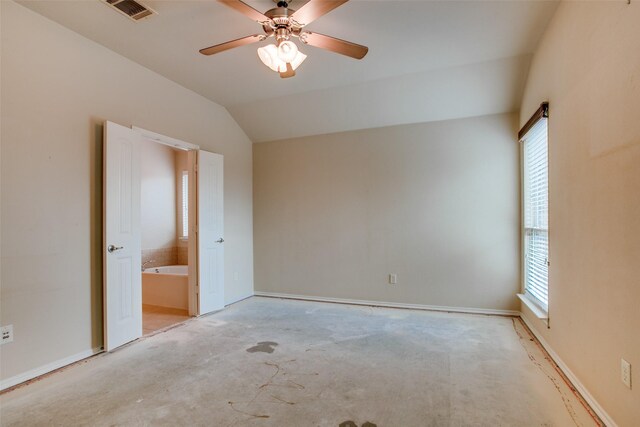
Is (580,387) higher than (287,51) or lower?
lower

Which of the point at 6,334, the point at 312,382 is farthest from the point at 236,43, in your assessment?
the point at 6,334

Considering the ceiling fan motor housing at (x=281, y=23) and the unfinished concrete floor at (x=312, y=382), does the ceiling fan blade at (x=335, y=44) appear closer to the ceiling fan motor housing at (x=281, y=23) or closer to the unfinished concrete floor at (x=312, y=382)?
the ceiling fan motor housing at (x=281, y=23)

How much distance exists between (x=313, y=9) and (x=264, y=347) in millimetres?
2796

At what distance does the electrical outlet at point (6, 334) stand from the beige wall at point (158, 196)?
134 inches

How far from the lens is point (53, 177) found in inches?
104

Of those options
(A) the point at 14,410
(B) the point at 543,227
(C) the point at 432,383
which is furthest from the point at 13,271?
(B) the point at 543,227

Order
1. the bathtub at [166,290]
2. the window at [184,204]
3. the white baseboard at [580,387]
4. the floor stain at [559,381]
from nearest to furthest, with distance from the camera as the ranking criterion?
the white baseboard at [580,387] → the floor stain at [559,381] → the bathtub at [166,290] → the window at [184,204]

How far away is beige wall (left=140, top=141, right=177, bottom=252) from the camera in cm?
572

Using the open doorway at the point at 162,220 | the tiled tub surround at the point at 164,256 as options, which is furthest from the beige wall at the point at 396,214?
the tiled tub surround at the point at 164,256

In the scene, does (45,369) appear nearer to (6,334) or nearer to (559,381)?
(6,334)

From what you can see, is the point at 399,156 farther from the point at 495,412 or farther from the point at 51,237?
the point at 51,237

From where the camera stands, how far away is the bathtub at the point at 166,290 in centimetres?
439

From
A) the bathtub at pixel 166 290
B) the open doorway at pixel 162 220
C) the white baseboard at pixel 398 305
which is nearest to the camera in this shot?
the white baseboard at pixel 398 305

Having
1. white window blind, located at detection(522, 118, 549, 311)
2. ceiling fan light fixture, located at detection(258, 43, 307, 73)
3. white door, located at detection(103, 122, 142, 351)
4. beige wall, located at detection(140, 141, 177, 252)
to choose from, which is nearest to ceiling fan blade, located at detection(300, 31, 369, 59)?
ceiling fan light fixture, located at detection(258, 43, 307, 73)
